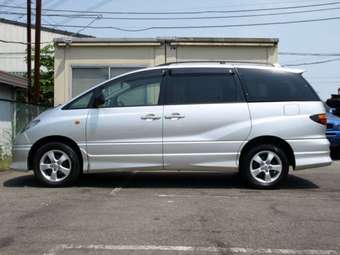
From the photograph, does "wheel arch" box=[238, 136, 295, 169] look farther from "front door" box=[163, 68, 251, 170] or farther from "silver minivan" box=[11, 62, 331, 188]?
"front door" box=[163, 68, 251, 170]

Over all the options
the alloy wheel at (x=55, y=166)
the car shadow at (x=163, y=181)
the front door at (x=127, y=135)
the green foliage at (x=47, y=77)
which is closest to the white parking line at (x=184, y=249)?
the front door at (x=127, y=135)

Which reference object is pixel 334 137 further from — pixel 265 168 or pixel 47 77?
pixel 47 77

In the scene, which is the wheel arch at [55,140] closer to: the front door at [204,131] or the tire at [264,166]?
the front door at [204,131]

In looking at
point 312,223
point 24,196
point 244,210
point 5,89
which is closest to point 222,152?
point 244,210

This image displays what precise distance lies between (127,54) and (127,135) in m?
8.38

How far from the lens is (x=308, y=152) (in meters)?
8.54

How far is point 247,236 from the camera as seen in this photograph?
5.71m

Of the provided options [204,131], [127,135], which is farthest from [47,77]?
[204,131]

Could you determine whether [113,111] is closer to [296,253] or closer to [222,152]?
[222,152]

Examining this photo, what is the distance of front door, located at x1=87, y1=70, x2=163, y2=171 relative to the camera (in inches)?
336

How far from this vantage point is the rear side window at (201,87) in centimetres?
862

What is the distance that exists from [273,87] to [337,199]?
196 cm

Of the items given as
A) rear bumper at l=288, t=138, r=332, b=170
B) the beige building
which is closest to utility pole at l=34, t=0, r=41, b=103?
the beige building

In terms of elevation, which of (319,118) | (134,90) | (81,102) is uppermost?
(134,90)
